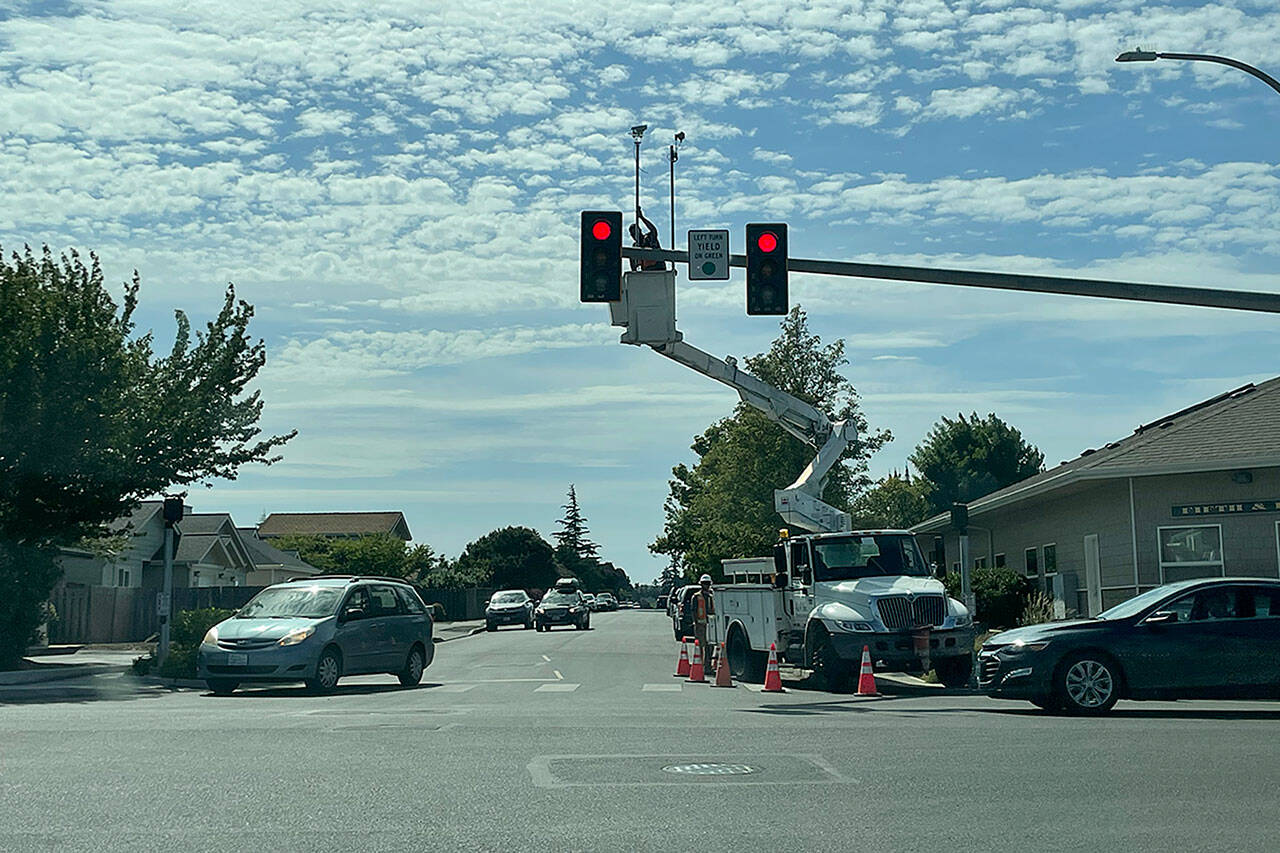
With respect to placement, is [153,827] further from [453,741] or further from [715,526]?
[715,526]

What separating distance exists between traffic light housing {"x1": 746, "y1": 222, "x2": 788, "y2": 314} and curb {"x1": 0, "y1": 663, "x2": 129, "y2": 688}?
13810 millimetres

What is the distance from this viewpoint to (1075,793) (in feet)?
30.2

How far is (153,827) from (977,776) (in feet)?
18.3

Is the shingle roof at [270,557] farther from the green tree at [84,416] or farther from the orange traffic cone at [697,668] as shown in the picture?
the orange traffic cone at [697,668]

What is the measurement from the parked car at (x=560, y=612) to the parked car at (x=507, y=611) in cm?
209

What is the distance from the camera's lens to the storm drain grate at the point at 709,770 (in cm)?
1018

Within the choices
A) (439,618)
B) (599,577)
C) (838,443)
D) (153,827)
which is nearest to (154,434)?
(838,443)

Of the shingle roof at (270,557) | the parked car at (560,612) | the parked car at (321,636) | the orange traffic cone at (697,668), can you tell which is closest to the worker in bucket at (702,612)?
the orange traffic cone at (697,668)

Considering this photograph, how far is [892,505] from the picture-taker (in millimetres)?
56719

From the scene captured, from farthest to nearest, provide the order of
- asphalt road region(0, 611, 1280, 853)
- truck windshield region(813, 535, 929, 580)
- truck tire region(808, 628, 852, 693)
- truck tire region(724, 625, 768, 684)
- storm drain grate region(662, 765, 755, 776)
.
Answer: truck tire region(724, 625, 768, 684) → truck windshield region(813, 535, 929, 580) → truck tire region(808, 628, 852, 693) → storm drain grate region(662, 765, 755, 776) → asphalt road region(0, 611, 1280, 853)

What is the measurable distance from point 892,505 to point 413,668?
3658 centimetres

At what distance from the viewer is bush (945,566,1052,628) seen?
30891mm

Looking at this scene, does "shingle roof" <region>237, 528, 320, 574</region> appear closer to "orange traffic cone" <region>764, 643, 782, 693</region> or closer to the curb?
the curb

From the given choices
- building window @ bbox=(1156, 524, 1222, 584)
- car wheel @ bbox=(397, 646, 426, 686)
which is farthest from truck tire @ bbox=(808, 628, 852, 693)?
building window @ bbox=(1156, 524, 1222, 584)
